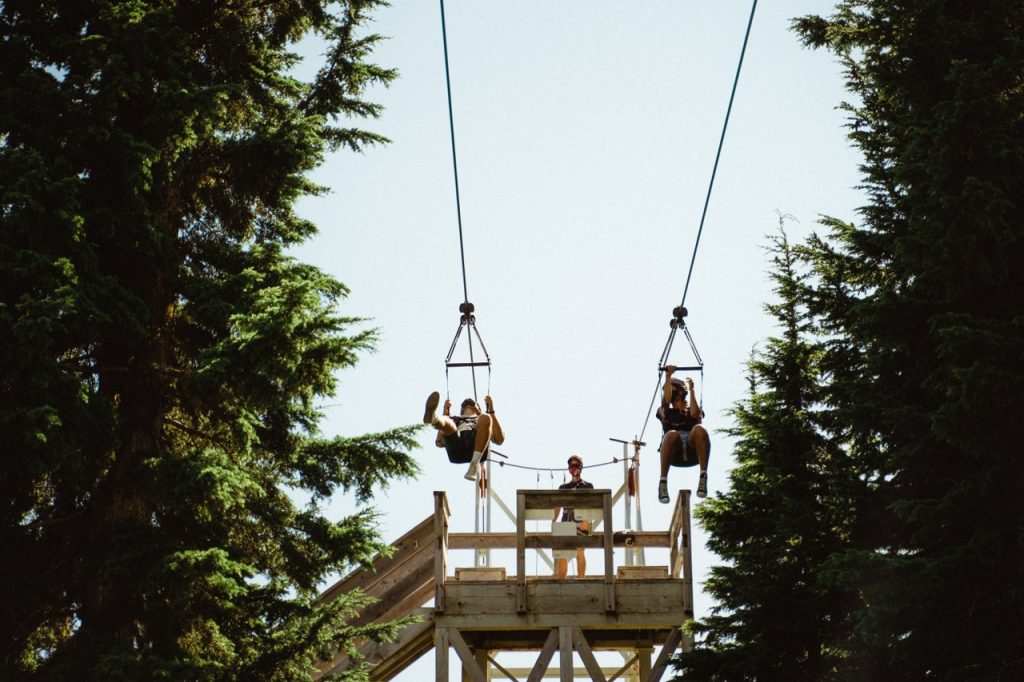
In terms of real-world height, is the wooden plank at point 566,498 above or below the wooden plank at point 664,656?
above

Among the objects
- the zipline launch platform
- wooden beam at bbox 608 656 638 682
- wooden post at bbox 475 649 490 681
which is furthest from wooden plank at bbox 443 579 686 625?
wooden beam at bbox 608 656 638 682

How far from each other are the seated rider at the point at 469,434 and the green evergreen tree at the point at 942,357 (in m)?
3.80

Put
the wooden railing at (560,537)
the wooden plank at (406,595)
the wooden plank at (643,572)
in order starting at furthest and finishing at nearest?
the wooden plank at (406,595), the wooden plank at (643,572), the wooden railing at (560,537)

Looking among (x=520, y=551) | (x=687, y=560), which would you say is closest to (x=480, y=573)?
(x=520, y=551)

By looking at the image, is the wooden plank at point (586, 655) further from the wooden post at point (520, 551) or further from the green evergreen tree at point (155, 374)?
the green evergreen tree at point (155, 374)

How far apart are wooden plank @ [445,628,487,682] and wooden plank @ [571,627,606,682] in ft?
3.69

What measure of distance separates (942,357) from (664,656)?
524cm

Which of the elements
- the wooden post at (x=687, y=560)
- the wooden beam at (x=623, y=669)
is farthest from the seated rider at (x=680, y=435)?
the wooden beam at (x=623, y=669)

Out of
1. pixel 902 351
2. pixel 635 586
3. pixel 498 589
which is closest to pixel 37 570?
pixel 498 589

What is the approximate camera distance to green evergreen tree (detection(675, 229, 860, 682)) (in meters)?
12.6

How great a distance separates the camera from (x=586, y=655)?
14758mm

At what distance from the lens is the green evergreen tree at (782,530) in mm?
12578

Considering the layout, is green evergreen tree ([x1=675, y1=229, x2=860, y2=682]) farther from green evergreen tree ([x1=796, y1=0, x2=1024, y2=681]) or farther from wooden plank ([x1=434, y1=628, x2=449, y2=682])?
wooden plank ([x1=434, y1=628, x2=449, y2=682])

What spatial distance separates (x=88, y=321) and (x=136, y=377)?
1194 mm
